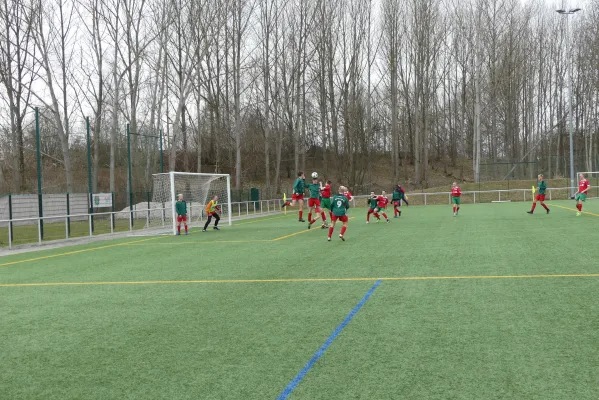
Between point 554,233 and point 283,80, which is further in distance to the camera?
point 283,80

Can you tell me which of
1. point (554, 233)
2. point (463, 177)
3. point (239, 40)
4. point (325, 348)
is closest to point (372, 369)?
point (325, 348)

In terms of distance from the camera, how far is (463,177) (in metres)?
63.5

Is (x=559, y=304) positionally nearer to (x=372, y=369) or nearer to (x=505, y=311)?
(x=505, y=311)

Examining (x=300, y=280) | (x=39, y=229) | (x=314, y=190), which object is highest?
(x=314, y=190)

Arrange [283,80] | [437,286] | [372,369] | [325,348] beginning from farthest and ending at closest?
1. [283,80]
2. [437,286]
3. [325,348]
4. [372,369]

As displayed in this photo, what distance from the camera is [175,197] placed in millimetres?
22391

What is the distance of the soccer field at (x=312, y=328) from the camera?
4012 mm

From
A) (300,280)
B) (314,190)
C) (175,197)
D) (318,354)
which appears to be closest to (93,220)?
(175,197)

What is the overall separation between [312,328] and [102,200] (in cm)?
1858

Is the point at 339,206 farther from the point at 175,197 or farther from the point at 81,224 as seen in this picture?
the point at 81,224

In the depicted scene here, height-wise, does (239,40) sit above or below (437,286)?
above

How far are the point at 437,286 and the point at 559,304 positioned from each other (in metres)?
1.75

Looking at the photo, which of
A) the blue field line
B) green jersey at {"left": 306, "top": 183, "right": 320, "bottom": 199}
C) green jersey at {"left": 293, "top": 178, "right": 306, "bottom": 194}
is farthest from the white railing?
the blue field line

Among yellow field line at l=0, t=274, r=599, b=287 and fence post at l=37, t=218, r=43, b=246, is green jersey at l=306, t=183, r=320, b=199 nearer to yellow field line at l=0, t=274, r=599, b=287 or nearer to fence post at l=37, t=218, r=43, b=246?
fence post at l=37, t=218, r=43, b=246
